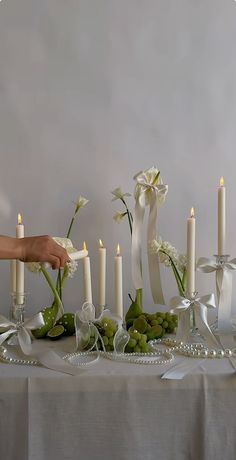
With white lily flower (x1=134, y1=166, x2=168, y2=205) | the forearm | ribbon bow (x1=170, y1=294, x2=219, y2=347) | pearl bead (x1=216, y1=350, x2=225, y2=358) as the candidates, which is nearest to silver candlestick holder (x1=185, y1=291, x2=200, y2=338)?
ribbon bow (x1=170, y1=294, x2=219, y2=347)

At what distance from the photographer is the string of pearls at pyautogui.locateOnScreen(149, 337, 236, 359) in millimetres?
996

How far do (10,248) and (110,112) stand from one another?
1.68ft

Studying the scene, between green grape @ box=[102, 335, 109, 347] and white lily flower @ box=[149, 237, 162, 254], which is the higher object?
white lily flower @ box=[149, 237, 162, 254]

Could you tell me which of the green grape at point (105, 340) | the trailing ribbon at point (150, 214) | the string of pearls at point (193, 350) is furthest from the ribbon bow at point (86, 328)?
the trailing ribbon at point (150, 214)

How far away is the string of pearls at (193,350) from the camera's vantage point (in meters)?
1.00

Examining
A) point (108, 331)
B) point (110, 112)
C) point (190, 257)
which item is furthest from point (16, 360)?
point (110, 112)

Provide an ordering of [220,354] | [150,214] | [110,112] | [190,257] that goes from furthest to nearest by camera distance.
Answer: [110,112] < [150,214] < [190,257] < [220,354]

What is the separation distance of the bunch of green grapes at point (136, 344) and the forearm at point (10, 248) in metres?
0.26

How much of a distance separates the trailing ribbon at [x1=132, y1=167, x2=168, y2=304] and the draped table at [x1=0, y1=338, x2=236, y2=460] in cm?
36

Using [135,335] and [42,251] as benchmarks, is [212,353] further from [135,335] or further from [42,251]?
[42,251]

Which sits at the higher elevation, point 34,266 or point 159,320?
point 34,266

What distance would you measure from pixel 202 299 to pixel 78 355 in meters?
0.26

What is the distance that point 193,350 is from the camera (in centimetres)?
102

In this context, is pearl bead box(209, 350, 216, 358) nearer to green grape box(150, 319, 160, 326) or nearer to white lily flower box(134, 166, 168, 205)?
green grape box(150, 319, 160, 326)
